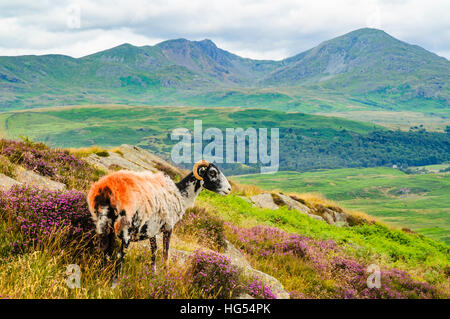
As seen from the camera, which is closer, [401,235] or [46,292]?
[46,292]

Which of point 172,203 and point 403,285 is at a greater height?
point 172,203

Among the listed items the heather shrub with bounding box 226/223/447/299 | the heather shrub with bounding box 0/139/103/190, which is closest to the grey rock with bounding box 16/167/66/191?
the heather shrub with bounding box 0/139/103/190

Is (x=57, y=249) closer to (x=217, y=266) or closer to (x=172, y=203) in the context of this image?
(x=172, y=203)

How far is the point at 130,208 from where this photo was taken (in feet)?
16.2

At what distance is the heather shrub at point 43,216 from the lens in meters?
6.01

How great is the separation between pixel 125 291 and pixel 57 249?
1.68 meters

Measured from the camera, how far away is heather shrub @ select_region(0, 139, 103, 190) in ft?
A: 37.9

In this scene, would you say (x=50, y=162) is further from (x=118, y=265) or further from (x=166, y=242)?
(x=118, y=265)

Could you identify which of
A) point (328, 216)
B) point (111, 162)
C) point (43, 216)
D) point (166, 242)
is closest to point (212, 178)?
point (166, 242)

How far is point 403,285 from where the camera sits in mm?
9398

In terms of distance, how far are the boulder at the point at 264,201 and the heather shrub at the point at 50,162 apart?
428 inches

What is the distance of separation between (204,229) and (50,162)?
6599 mm
